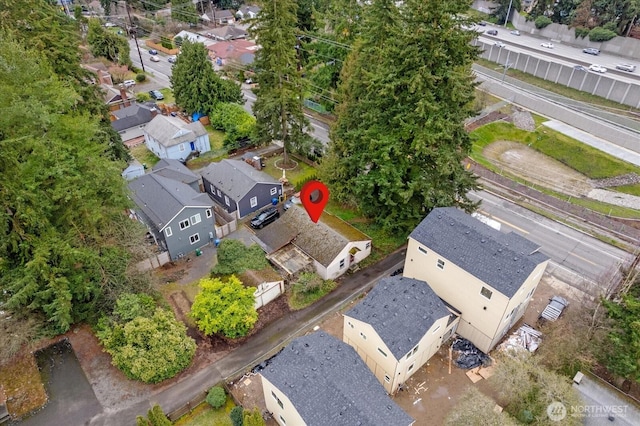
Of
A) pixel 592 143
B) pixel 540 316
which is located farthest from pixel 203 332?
pixel 592 143

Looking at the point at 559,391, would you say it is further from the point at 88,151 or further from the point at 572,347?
the point at 88,151

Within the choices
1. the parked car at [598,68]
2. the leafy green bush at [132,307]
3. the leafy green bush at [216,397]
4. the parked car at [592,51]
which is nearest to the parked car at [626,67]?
the parked car at [598,68]

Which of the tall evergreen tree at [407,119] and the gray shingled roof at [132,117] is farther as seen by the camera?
the gray shingled roof at [132,117]

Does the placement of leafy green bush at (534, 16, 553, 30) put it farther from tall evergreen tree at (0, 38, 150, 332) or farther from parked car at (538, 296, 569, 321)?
tall evergreen tree at (0, 38, 150, 332)

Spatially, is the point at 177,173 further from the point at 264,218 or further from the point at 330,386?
the point at 330,386

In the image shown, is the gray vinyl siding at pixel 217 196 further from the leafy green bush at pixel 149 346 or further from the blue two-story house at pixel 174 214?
the leafy green bush at pixel 149 346

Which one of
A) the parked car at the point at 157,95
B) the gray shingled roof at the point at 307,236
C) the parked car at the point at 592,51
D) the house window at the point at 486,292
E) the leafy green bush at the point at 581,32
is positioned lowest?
the parked car at the point at 157,95
